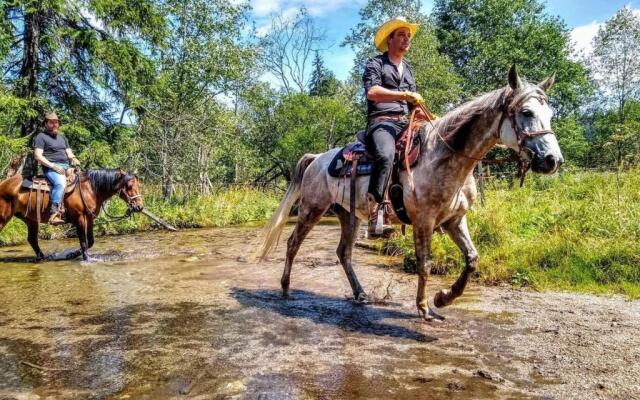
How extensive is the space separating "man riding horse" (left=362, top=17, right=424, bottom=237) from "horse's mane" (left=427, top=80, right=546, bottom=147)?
1.19 ft

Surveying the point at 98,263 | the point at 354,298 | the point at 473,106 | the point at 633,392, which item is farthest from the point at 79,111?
the point at 633,392

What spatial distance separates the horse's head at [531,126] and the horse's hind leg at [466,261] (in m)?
1.13

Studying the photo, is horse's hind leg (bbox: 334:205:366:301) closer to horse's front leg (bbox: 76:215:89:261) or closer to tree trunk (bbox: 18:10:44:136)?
horse's front leg (bbox: 76:215:89:261)

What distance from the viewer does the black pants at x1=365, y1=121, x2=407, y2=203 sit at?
477 centimetres

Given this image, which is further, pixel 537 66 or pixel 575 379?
pixel 537 66

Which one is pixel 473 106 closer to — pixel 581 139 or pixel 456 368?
pixel 456 368

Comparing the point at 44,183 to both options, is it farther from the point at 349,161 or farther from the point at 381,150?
the point at 381,150

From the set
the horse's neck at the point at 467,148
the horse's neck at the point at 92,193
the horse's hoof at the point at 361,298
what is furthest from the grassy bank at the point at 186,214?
the horse's neck at the point at 467,148

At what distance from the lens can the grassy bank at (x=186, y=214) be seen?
43.1ft

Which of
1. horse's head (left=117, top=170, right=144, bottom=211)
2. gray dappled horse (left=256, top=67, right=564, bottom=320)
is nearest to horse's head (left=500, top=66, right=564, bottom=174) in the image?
gray dappled horse (left=256, top=67, right=564, bottom=320)

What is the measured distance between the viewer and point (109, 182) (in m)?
9.57

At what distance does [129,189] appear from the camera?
31.7 feet

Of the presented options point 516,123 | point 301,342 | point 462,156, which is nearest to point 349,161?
point 462,156

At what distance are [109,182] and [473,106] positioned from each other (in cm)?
784
